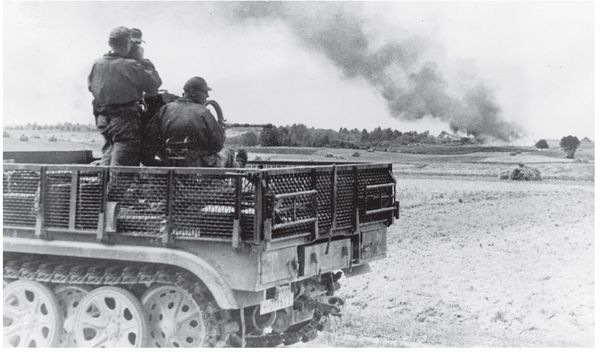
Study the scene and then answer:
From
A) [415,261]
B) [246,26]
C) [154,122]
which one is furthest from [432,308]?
[246,26]

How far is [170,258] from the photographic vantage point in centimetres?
620

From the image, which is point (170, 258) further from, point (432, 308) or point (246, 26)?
point (246, 26)

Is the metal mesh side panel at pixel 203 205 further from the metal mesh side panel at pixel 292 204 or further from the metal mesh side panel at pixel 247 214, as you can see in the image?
the metal mesh side panel at pixel 292 204

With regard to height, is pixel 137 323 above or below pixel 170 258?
below

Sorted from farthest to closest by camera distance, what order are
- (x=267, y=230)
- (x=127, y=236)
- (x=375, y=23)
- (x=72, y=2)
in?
(x=375, y=23), (x=72, y=2), (x=127, y=236), (x=267, y=230)

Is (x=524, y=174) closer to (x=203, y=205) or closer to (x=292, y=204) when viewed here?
(x=292, y=204)

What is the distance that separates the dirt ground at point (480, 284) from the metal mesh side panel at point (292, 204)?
2.35m

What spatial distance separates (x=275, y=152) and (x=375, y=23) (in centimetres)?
472

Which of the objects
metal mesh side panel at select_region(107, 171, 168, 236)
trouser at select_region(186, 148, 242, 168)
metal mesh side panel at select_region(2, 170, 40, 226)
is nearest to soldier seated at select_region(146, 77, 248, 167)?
trouser at select_region(186, 148, 242, 168)

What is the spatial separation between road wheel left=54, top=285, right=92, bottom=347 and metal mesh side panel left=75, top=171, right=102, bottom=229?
575mm

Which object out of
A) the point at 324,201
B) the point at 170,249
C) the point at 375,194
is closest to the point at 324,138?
the point at 375,194

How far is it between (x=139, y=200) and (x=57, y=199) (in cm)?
81

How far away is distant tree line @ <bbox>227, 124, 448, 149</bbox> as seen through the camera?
870 inches

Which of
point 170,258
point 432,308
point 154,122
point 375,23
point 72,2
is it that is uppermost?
point 375,23
